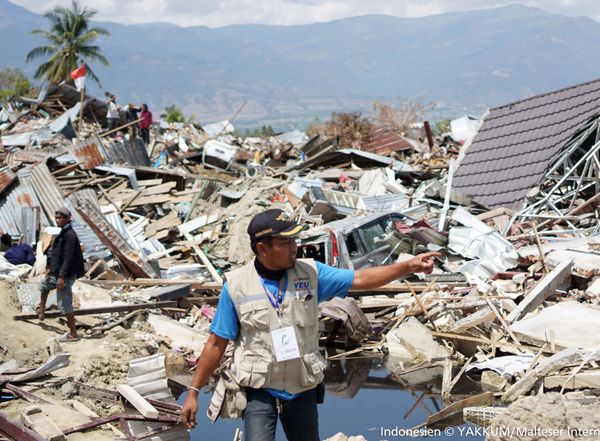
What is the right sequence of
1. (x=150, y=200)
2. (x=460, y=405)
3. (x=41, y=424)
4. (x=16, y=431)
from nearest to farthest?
1. (x=16, y=431)
2. (x=41, y=424)
3. (x=460, y=405)
4. (x=150, y=200)

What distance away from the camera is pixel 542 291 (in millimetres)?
11266

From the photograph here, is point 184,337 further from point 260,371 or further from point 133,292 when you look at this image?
point 260,371

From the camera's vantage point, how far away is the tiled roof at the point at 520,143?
1772 cm

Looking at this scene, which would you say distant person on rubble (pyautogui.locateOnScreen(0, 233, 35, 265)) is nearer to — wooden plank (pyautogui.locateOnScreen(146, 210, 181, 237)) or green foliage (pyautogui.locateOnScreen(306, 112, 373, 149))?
wooden plank (pyautogui.locateOnScreen(146, 210, 181, 237))

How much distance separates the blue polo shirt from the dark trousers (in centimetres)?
6

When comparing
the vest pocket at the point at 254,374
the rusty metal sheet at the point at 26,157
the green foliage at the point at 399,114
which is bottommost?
the green foliage at the point at 399,114

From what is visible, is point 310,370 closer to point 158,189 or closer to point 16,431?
point 16,431

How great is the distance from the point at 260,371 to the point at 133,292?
869 cm

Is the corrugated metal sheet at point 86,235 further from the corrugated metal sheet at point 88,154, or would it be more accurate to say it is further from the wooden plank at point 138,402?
the wooden plank at point 138,402

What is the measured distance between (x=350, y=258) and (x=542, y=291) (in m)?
3.10

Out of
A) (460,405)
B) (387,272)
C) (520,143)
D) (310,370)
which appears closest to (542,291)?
(460,405)

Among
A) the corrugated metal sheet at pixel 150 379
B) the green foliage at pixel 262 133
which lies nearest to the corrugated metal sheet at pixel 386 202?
the corrugated metal sheet at pixel 150 379

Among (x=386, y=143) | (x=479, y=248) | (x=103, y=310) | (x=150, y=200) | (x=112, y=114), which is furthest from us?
(x=112, y=114)

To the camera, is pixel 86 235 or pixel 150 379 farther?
pixel 86 235
